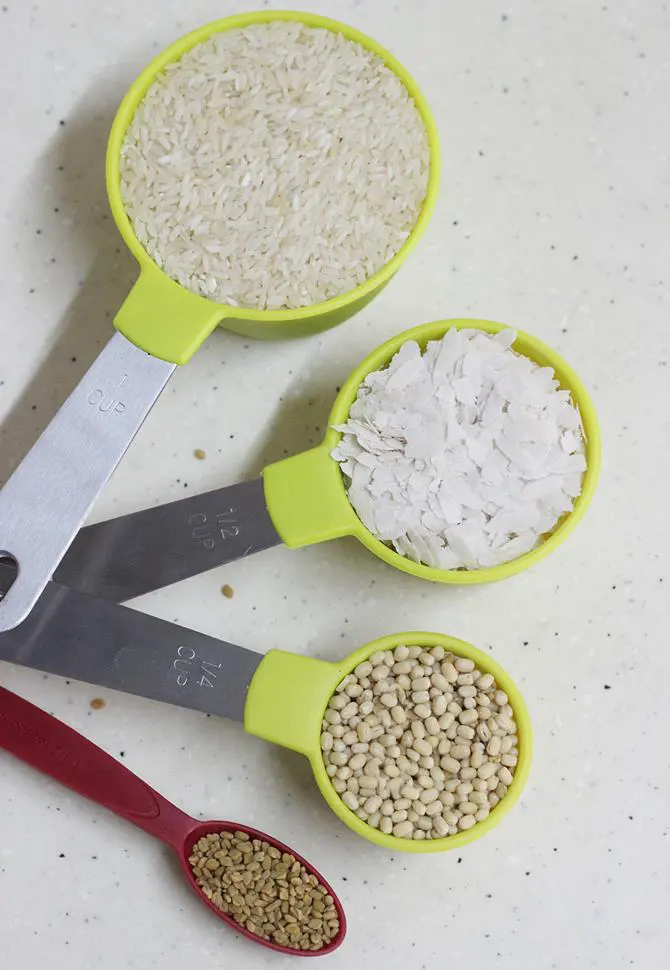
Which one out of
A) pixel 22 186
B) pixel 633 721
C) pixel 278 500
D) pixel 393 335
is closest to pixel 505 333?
pixel 393 335

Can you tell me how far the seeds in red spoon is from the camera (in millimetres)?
1014

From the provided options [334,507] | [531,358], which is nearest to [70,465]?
[334,507]

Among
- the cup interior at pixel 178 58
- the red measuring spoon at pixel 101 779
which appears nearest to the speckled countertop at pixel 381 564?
the red measuring spoon at pixel 101 779

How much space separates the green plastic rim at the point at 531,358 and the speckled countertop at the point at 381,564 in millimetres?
107

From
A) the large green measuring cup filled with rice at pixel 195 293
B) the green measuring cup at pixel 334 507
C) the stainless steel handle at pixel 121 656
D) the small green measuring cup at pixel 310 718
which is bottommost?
the stainless steel handle at pixel 121 656

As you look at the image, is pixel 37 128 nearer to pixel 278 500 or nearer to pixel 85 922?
pixel 278 500

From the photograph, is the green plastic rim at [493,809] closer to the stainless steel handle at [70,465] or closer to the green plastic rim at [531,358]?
the green plastic rim at [531,358]

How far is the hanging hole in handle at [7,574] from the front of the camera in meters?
0.96

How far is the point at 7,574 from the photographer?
3.18 ft

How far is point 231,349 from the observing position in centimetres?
112

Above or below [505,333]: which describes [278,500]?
below

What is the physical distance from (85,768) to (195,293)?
1.63 ft

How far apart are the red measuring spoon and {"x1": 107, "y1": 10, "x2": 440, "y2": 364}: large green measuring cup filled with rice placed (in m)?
0.41

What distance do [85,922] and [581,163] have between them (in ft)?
3.32
